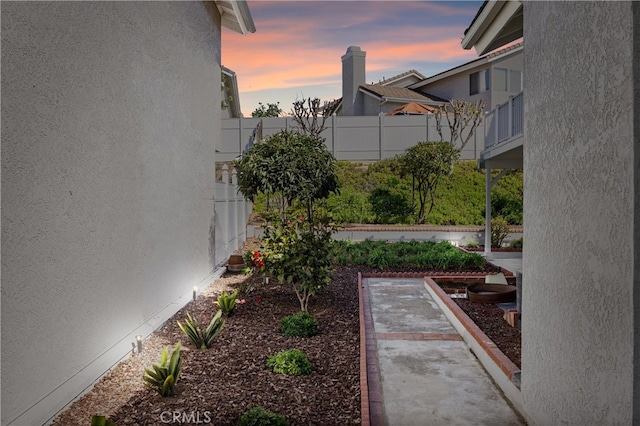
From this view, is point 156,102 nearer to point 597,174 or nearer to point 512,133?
point 597,174

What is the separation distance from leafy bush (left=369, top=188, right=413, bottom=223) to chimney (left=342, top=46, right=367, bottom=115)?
12830 millimetres

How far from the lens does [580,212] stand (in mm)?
3104

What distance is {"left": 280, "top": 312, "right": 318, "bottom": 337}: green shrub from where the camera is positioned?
6375 millimetres

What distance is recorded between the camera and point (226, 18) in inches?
456

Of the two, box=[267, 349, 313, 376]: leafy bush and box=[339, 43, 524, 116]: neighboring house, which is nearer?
box=[267, 349, 313, 376]: leafy bush

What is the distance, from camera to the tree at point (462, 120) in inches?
1001

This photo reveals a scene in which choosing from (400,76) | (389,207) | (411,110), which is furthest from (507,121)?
(400,76)

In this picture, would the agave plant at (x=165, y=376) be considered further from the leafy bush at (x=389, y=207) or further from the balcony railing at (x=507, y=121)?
the leafy bush at (x=389, y=207)

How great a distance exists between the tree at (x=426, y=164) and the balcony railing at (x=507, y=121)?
6054mm

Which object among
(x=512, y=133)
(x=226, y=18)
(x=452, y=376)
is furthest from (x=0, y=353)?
(x=512, y=133)

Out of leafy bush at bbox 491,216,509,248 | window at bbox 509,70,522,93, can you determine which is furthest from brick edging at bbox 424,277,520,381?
window at bbox 509,70,522,93

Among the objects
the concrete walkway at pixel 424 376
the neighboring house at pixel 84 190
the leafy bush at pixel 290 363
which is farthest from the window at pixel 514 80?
the leafy bush at pixel 290 363

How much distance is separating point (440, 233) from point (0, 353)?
51.1ft

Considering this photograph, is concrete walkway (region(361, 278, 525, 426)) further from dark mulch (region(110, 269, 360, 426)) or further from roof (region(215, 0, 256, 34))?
roof (region(215, 0, 256, 34))
